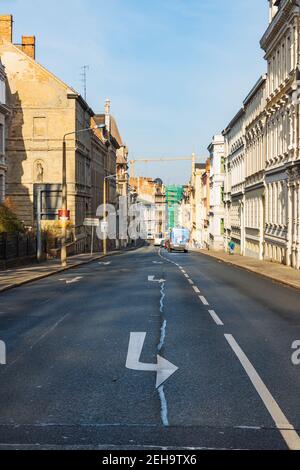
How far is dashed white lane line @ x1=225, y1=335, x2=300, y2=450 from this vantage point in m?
5.35

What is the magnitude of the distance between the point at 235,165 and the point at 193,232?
66.1m

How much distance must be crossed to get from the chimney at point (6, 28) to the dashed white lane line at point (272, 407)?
51427mm

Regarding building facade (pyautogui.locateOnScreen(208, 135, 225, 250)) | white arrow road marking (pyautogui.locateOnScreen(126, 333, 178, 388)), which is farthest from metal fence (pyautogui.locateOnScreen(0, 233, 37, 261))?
building facade (pyautogui.locateOnScreen(208, 135, 225, 250))

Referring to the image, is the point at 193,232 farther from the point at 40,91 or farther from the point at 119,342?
the point at 119,342

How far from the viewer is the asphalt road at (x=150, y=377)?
18.0 feet

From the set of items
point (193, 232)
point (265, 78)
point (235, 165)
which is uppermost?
point (265, 78)

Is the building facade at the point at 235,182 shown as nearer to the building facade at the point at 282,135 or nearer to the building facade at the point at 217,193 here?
the building facade at the point at 217,193

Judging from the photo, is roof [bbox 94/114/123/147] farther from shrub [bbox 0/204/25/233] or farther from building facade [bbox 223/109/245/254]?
shrub [bbox 0/204/25/233]

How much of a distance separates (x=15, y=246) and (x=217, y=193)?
5265cm

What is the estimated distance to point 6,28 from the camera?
55.1 metres

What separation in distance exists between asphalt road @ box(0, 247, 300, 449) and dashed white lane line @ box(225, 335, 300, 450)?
0.01 m

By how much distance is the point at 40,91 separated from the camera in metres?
55.5

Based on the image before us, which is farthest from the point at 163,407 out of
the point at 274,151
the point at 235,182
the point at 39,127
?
the point at 235,182
